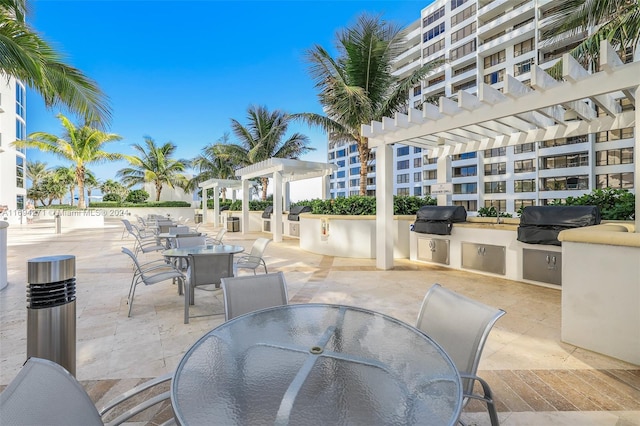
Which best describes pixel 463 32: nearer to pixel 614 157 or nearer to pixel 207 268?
pixel 614 157

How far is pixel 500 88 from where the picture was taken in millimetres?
31109

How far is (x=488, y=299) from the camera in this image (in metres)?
4.80

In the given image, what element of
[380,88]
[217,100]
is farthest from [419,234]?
[217,100]

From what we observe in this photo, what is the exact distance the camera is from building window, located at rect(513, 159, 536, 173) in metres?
31.0

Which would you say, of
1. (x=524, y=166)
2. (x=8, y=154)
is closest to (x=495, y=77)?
(x=524, y=166)

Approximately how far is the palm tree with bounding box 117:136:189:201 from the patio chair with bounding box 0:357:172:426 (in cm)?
3042

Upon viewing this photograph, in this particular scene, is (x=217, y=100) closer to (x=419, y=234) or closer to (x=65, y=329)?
(x=419, y=234)

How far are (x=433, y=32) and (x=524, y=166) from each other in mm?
20040

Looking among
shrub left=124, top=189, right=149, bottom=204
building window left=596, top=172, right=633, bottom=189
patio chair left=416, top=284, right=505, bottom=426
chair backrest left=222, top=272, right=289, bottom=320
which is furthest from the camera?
shrub left=124, top=189, right=149, bottom=204

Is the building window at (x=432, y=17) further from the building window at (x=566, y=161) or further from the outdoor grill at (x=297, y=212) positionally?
the outdoor grill at (x=297, y=212)

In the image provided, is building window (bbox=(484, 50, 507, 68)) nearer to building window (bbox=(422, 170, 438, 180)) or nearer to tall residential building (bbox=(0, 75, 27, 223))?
building window (bbox=(422, 170, 438, 180))

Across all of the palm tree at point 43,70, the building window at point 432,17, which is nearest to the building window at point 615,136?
the building window at point 432,17

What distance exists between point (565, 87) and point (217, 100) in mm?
33162

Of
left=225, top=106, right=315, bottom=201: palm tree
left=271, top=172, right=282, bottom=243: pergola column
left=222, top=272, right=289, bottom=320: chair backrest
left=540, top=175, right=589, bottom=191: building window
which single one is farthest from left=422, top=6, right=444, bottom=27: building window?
left=222, top=272, right=289, bottom=320: chair backrest
